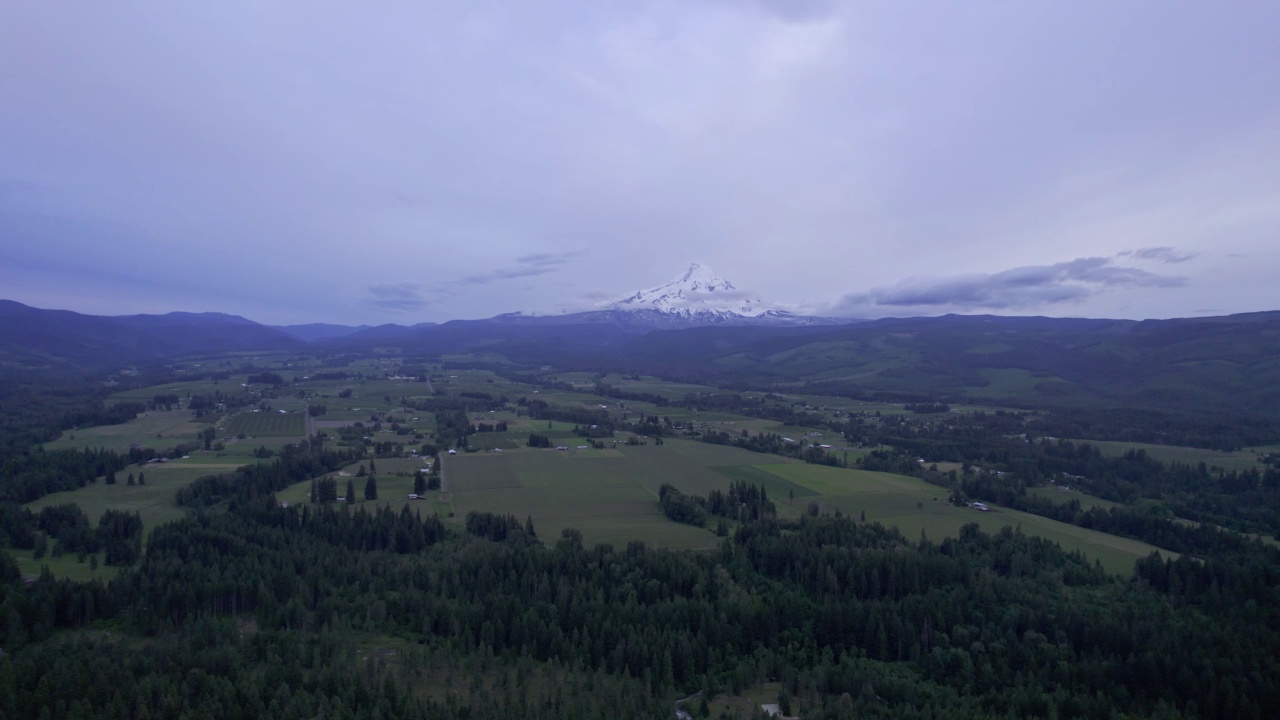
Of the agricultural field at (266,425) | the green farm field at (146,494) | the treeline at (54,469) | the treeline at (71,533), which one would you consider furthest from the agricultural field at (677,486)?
the agricultural field at (266,425)

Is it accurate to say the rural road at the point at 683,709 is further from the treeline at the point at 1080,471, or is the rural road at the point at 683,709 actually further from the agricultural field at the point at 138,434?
the agricultural field at the point at 138,434

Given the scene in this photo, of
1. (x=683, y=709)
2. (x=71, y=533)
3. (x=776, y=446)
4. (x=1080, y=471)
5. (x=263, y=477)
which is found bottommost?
(x=1080, y=471)

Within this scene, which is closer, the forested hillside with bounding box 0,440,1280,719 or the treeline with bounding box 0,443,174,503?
the forested hillside with bounding box 0,440,1280,719

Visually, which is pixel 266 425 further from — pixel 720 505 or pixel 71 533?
pixel 720 505

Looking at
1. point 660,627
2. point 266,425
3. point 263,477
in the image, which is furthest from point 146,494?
point 660,627

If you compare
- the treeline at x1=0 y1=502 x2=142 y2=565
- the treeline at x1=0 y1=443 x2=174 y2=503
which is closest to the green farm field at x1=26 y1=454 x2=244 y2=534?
the treeline at x1=0 y1=443 x2=174 y2=503

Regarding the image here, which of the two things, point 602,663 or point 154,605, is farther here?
point 154,605

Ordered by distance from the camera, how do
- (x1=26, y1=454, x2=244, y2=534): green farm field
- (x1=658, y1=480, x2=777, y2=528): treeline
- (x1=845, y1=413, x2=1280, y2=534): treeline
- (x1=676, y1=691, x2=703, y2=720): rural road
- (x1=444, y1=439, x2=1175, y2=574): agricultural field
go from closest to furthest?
(x1=676, y1=691, x2=703, y2=720): rural road < (x1=444, y1=439, x2=1175, y2=574): agricultural field < (x1=26, y1=454, x2=244, y2=534): green farm field < (x1=658, y1=480, x2=777, y2=528): treeline < (x1=845, y1=413, x2=1280, y2=534): treeline

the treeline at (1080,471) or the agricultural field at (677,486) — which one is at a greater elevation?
the agricultural field at (677,486)

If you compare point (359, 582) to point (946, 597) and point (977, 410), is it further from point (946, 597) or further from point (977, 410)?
point (977, 410)

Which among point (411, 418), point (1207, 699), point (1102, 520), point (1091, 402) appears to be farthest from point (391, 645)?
point (1091, 402)

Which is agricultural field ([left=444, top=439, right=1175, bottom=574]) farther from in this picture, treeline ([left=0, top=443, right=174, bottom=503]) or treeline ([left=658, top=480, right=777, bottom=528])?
treeline ([left=0, top=443, right=174, bottom=503])
